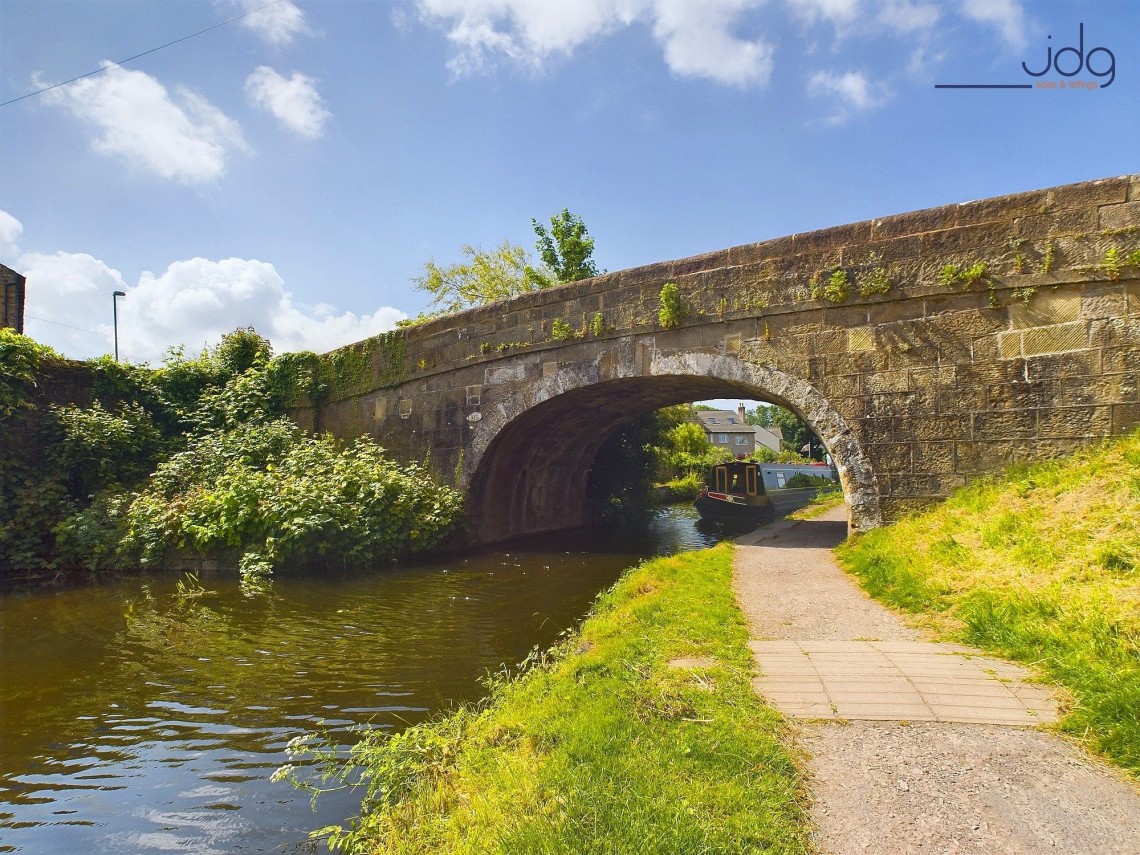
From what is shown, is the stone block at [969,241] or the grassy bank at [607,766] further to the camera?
the stone block at [969,241]

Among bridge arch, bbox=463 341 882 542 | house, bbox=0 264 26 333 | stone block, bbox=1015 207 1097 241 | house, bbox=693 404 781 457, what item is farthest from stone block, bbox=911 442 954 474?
house, bbox=693 404 781 457

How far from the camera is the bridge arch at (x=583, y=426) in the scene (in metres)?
7.29

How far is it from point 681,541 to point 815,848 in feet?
37.3

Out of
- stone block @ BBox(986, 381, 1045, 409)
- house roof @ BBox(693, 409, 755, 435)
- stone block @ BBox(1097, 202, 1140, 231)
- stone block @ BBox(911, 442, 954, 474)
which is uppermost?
house roof @ BBox(693, 409, 755, 435)

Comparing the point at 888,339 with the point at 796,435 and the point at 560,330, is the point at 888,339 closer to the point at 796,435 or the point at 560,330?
the point at 560,330

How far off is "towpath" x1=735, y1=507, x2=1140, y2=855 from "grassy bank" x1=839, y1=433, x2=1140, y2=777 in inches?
7.6

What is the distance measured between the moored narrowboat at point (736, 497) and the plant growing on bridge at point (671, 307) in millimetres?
9135

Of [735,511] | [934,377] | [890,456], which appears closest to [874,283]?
[934,377]

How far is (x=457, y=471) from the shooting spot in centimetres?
1069

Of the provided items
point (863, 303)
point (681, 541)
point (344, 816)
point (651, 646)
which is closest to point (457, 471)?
point (681, 541)

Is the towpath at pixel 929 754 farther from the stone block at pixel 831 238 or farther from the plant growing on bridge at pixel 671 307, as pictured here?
the plant growing on bridge at pixel 671 307

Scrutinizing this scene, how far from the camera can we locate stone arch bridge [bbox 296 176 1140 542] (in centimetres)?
597

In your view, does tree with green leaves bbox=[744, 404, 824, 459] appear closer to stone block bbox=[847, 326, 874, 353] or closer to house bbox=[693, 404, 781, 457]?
house bbox=[693, 404, 781, 457]

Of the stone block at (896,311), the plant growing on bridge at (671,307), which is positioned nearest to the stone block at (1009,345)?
the stone block at (896,311)
